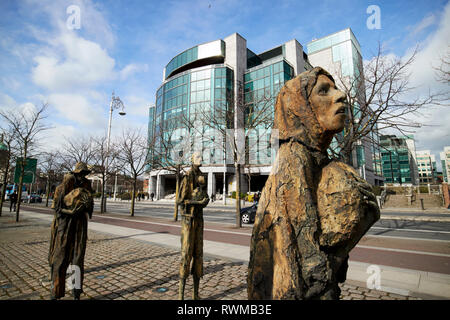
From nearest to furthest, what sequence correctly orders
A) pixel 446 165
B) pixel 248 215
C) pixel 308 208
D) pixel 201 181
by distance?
1. pixel 308 208
2. pixel 201 181
3. pixel 248 215
4. pixel 446 165

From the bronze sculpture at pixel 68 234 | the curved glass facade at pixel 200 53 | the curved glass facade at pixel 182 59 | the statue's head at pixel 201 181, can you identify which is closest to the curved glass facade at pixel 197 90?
the curved glass facade at pixel 200 53

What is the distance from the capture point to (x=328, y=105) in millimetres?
1645

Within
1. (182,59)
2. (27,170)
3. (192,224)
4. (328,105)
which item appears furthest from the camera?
(182,59)

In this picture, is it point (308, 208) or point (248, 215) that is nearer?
point (308, 208)

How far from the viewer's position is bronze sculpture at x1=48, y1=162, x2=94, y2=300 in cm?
365

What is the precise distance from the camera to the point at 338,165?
1643 mm

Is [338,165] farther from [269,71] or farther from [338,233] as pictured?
[269,71]

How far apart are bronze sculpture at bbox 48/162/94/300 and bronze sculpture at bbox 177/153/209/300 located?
1665 mm

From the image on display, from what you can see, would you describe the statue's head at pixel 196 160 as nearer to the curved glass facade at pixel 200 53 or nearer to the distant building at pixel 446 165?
the curved glass facade at pixel 200 53

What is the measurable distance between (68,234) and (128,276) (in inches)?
81.3

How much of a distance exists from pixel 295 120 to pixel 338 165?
451 millimetres

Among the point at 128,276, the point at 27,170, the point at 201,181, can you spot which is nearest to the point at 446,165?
the point at 201,181

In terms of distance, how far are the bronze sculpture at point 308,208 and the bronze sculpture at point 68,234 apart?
11.3 feet

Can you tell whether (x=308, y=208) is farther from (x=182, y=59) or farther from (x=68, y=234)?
(x=182, y=59)
